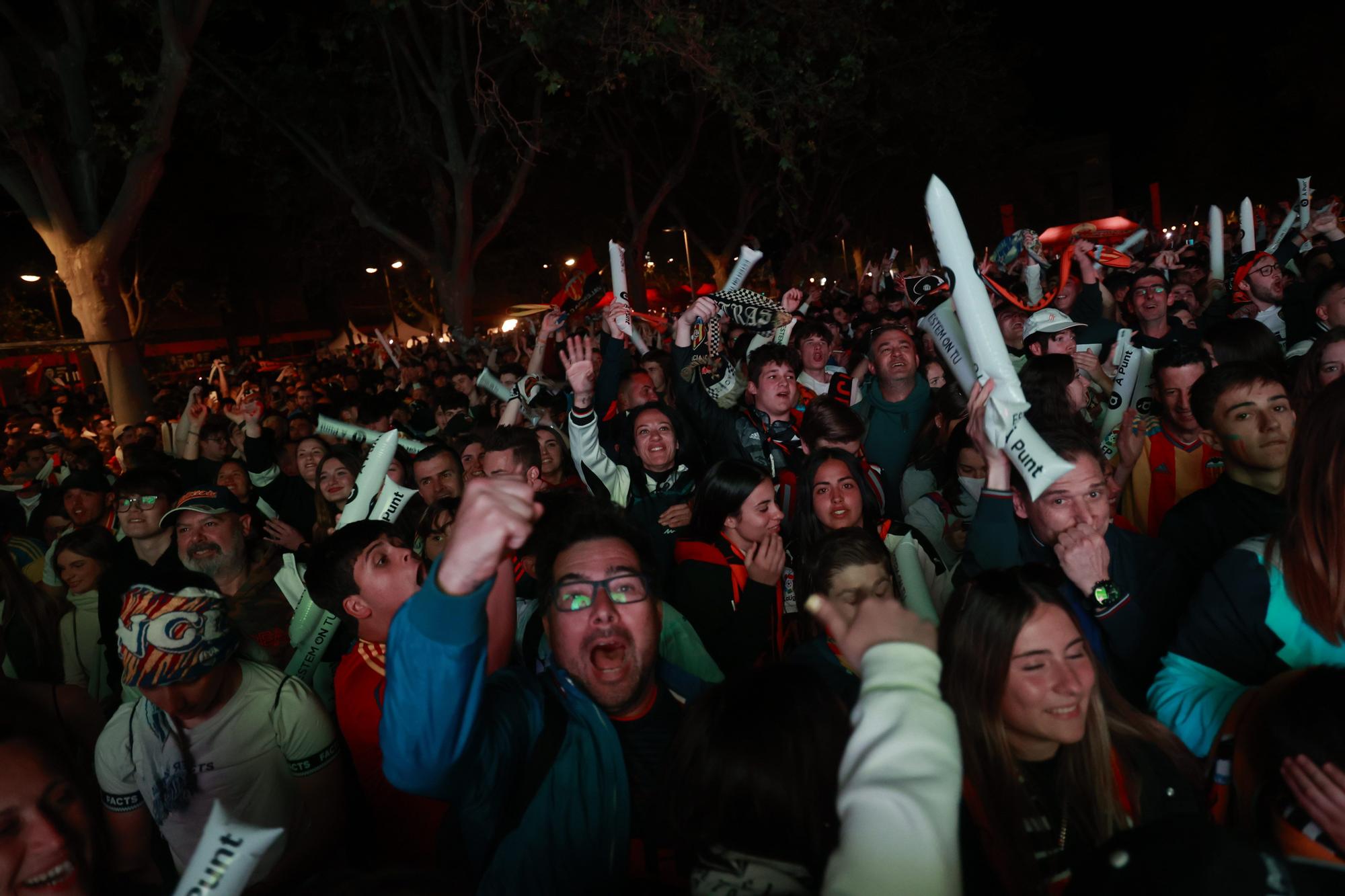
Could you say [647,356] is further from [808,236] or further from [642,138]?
[808,236]

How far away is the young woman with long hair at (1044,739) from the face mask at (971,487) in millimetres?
2138

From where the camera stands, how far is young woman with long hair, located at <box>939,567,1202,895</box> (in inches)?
82.1

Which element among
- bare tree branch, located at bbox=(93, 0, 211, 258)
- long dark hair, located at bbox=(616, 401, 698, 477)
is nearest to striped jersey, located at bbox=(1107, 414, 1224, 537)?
long dark hair, located at bbox=(616, 401, 698, 477)

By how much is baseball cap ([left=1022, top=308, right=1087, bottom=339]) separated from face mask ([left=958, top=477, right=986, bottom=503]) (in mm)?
2068

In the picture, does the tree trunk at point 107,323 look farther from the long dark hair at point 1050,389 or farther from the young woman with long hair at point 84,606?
the long dark hair at point 1050,389

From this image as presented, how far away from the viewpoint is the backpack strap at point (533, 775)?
6.67 ft

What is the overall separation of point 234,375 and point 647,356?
17.4 meters

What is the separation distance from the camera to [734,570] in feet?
12.6

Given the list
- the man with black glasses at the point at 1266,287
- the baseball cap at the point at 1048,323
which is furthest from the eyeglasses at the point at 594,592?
the man with black glasses at the point at 1266,287

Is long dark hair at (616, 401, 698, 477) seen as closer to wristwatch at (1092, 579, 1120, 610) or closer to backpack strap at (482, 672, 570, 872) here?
wristwatch at (1092, 579, 1120, 610)

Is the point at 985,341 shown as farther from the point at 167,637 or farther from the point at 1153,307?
the point at 1153,307

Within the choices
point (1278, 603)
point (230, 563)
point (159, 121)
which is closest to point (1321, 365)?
point (1278, 603)

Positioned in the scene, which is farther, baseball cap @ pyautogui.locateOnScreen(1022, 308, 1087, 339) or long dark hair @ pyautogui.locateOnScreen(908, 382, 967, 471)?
baseball cap @ pyautogui.locateOnScreen(1022, 308, 1087, 339)

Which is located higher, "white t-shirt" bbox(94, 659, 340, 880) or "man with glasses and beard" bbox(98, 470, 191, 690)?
"man with glasses and beard" bbox(98, 470, 191, 690)
